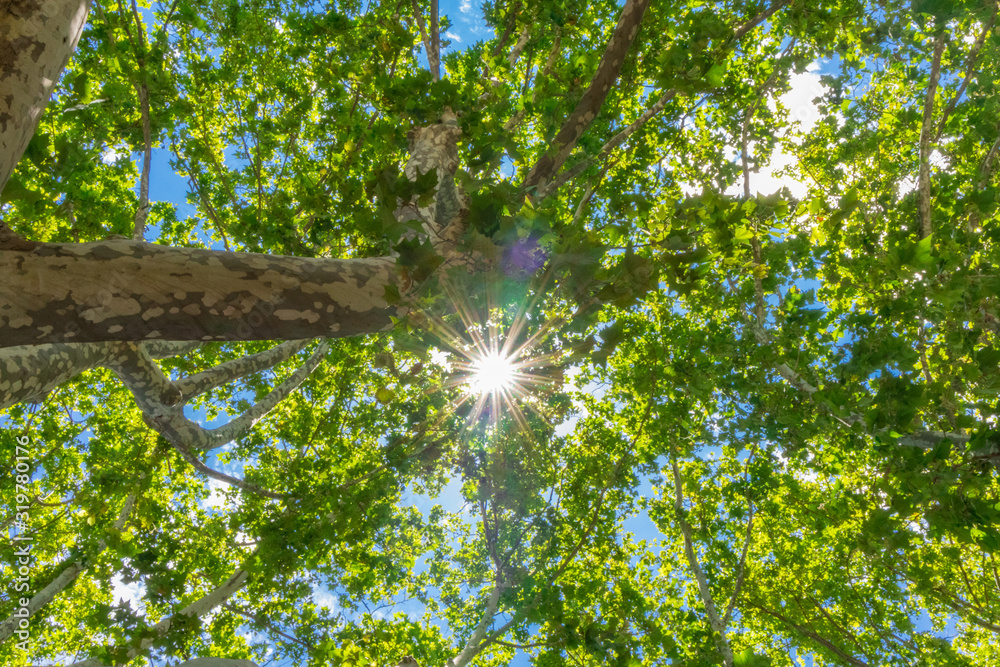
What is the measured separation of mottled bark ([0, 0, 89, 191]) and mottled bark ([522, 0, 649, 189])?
1.87 m

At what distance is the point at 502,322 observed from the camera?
2.26 meters

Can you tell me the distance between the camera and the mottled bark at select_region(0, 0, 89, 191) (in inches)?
50.2

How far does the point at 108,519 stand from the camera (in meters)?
6.65

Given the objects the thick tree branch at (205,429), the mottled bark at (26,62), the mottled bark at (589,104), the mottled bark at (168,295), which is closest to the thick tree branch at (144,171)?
the thick tree branch at (205,429)

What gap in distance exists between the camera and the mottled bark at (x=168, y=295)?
1197mm

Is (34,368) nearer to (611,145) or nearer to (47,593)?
(611,145)

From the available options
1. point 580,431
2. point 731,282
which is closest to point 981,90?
point 731,282

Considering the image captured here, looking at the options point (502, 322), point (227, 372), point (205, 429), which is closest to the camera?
point (502, 322)

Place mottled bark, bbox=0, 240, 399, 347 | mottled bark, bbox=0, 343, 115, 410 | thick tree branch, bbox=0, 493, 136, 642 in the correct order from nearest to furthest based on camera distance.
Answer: mottled bark, bbox=0, 240, 399, 347 → mottled bark, bbox=0, 343, 115, 410 → thick tree branch, bbox=0, 493, 136, 642

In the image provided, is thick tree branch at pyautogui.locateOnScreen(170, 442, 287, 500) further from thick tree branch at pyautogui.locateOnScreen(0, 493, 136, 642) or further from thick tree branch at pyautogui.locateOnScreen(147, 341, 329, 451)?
thick tree branch at pyautogui.locateOnScreen(0, 493, 136, 642)

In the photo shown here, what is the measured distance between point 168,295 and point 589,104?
2.28 meters

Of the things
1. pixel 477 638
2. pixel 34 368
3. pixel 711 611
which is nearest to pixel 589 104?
pixel 34 368

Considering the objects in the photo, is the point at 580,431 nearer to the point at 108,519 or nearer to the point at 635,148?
the point at 635,148

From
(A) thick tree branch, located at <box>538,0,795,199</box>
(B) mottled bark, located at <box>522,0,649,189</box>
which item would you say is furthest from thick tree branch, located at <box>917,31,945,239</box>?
(B) mottled bark, located at <box>522,0,649,189</box>
